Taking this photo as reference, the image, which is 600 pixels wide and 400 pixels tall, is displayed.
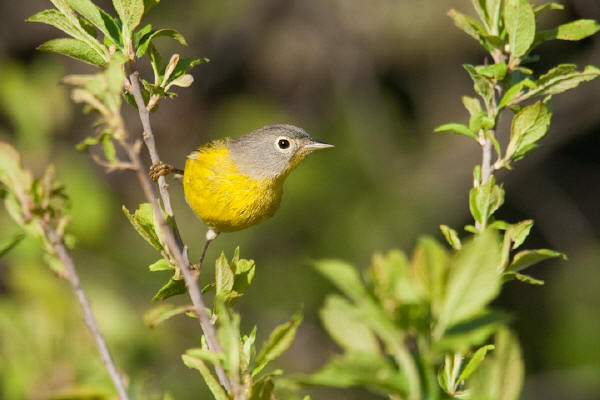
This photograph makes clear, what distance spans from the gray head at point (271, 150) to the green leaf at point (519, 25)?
1970mm

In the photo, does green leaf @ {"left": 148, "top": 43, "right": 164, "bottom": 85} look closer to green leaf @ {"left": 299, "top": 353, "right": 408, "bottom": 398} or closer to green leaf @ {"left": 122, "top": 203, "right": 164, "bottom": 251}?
green leaf @ {"left": 122, "top": 203, "right": 164, "bottom": 251}

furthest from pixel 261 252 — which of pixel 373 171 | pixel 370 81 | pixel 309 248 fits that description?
pixel 370 81

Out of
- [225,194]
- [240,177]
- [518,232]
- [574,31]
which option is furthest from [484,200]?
[240,177]

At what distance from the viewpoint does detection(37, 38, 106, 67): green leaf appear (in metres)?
1.52

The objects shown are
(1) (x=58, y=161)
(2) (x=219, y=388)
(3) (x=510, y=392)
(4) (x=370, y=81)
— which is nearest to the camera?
(3) (x=510, y=392)

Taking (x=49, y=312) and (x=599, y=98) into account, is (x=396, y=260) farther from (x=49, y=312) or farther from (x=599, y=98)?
(x=599, y=98)

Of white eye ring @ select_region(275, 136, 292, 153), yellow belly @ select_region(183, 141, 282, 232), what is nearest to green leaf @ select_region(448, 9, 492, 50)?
yellow belly @ select_region(183, 141, 282, 232)

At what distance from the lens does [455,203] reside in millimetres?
7301

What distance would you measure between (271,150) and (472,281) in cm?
278

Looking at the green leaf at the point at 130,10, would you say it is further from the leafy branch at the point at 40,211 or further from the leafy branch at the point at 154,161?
the leafy branch at the point at 40,211

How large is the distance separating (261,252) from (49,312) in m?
4.08

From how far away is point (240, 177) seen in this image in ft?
10.8

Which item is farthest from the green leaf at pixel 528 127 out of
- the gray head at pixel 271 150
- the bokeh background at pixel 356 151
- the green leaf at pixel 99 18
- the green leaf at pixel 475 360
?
the bokeh background at pixel 356 151

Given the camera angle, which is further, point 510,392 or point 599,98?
point 599,98
